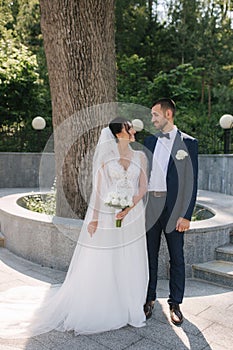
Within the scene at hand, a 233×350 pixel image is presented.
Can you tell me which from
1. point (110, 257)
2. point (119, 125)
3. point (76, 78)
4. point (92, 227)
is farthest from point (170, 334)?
point (76, 78)

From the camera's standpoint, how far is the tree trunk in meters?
4.40

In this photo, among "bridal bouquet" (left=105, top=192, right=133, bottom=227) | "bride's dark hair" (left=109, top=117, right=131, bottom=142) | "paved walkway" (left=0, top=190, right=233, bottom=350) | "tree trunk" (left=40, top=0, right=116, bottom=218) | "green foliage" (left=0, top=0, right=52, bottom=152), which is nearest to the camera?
"paved walkway" (left=0, top=190, right=233, bottom=350)

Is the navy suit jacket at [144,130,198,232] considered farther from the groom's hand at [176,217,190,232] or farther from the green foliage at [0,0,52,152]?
the green foliage at [0,0,52,152]

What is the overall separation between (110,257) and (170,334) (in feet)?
2.41

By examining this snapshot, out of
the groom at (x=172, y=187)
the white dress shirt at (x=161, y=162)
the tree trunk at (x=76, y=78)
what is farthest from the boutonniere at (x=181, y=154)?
the tree trunk at (x=76, y=78)

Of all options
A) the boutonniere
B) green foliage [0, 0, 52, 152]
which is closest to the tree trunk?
the boutonniere

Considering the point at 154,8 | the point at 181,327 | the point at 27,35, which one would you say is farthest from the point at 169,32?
the point at 181,327

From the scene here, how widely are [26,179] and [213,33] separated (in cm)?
1188

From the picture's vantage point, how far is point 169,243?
3.05 meters

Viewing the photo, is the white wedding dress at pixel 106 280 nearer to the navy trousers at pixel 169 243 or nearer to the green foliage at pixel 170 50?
the navy trousers at pixel 169 243

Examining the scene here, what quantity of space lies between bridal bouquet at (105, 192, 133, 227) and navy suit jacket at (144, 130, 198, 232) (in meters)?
0.36

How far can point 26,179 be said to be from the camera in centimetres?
1005

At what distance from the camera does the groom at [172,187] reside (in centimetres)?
293

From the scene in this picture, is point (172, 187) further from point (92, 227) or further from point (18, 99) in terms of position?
point (18, 99)
